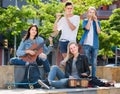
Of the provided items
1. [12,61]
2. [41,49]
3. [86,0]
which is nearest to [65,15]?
[41,49]

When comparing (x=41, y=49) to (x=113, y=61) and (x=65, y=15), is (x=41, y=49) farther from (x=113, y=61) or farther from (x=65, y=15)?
(x=113, y=61)

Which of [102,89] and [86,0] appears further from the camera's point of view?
[86,0]

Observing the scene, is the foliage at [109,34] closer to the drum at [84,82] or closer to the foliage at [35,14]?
the foliage at [35,14]

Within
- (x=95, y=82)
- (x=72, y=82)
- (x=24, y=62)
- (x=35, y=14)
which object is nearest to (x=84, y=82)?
(x=72, y=82)

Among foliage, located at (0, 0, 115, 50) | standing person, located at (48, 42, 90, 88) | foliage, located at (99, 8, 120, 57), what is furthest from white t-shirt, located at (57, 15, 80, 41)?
foliage, located at (99, 8, 120, 57)

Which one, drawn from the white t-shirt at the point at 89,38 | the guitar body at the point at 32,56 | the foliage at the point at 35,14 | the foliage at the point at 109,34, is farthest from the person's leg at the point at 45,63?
the foliage at the point at 109,34

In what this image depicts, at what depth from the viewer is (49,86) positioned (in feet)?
27.3

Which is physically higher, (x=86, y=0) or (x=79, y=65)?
(x=86, y=0)

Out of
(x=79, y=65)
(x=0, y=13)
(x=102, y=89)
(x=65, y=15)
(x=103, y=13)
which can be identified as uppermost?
(x=103, y=13)

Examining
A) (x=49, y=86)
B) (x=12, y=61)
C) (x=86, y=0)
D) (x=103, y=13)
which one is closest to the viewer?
(x=49, y=86)

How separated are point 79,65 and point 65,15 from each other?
1416 millimetres

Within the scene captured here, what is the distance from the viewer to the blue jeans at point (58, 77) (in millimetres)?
8305

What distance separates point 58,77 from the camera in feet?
28.6

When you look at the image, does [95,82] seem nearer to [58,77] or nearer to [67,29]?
[58,77]
